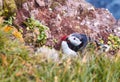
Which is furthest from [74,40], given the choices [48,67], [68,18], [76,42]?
[48,67]

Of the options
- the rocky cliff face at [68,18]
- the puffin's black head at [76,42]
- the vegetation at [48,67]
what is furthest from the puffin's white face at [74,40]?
the vegetation at [48,67]

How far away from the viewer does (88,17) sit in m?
10.4

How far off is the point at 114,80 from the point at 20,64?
110 cm

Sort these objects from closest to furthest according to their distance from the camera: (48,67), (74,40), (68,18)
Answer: (48,67) → (74,40) → (68,18)

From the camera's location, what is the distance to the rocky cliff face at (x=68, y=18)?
9.45m

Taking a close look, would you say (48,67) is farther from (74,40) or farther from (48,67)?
(74,40)

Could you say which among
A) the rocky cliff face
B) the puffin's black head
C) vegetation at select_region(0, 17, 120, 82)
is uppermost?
the rocky cliff face

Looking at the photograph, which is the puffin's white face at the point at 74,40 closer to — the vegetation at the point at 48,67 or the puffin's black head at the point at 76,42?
the puffin's black head at the point at 76,42

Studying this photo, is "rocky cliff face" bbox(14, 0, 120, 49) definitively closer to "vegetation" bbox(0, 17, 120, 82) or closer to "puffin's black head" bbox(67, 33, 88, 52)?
"puffin's black head" bbox(67, 33, 88, 52)

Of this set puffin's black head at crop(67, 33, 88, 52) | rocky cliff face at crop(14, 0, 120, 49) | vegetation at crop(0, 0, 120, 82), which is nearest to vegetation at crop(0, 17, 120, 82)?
vegetation at crop(0, 0, 120, 82)

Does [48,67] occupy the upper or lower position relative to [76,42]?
lower

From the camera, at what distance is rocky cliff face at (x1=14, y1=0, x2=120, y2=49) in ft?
31.0

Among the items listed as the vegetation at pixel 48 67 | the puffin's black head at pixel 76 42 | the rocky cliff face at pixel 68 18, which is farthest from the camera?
the rocky cliff face at pixel 68 18

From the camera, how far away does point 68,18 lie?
1012cm
